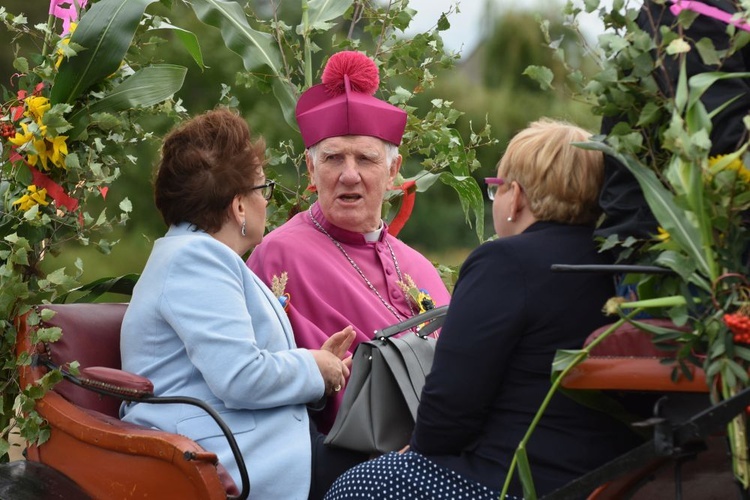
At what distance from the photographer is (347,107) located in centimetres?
423

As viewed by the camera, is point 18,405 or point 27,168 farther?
point 27,168

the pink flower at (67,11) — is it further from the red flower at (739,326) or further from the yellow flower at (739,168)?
the red flower at (739,326)

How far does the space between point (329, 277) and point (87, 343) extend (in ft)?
3.13

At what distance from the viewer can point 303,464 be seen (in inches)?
131

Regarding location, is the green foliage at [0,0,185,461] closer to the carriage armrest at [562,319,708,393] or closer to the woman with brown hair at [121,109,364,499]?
the woman with brown hair at [121,109,364,499]

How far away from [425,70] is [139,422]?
2.35 m

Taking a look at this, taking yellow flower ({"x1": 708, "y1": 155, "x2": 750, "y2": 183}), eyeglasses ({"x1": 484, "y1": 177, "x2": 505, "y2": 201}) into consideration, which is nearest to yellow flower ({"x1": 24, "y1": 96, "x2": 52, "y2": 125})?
eyeglasses ({"x1": 484, "y1": 177, "x2": 505, "y2": 201})

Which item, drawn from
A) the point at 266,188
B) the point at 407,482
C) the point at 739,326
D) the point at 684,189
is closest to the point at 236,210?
the point at 266,188

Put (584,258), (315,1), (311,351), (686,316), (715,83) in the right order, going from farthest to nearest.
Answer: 1. (315,1)
2. (311,351)
3. (584,258)
4. (715,83)
5. (686,316)

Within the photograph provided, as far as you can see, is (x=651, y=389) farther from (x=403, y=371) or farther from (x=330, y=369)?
(x=330, y=369)

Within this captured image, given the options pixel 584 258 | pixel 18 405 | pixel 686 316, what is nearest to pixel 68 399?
pixel 18 405

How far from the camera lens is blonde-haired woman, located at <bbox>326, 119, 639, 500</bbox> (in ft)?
A: 8.89

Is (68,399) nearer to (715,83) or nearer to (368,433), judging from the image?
(368,433)

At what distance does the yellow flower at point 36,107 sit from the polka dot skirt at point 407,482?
1523 millimetres
